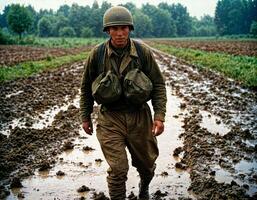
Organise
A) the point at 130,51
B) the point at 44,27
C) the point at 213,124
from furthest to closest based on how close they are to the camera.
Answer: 1. the point at 44,27
2. the point at 213,124
3. the point at 130,51

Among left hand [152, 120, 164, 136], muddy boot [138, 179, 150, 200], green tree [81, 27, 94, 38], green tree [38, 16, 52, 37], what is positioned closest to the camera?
left hand [152, 120, 164, 136]

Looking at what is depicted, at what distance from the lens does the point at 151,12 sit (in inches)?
5221

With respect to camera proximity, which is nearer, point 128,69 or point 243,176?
point 128,69

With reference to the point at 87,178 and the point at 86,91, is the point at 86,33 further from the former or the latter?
the point at 86,91

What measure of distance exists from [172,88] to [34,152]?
22.4ft

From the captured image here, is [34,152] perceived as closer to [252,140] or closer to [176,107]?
[252,140]

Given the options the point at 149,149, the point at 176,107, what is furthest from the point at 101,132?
the point at 176,107

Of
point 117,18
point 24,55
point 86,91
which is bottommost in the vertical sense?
point 24,55

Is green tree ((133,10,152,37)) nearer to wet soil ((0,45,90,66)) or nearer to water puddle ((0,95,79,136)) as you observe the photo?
wet soil ((0,45,90,66))

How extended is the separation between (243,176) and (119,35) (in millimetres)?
2516

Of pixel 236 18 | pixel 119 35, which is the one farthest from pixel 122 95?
pixel 236 18

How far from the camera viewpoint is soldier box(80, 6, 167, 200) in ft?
11.1

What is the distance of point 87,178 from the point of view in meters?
4.76

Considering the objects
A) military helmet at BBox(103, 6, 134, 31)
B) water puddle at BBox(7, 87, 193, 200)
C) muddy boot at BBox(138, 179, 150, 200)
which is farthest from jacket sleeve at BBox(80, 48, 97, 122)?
water puddle at BBox(7, 87, 193, 200)
